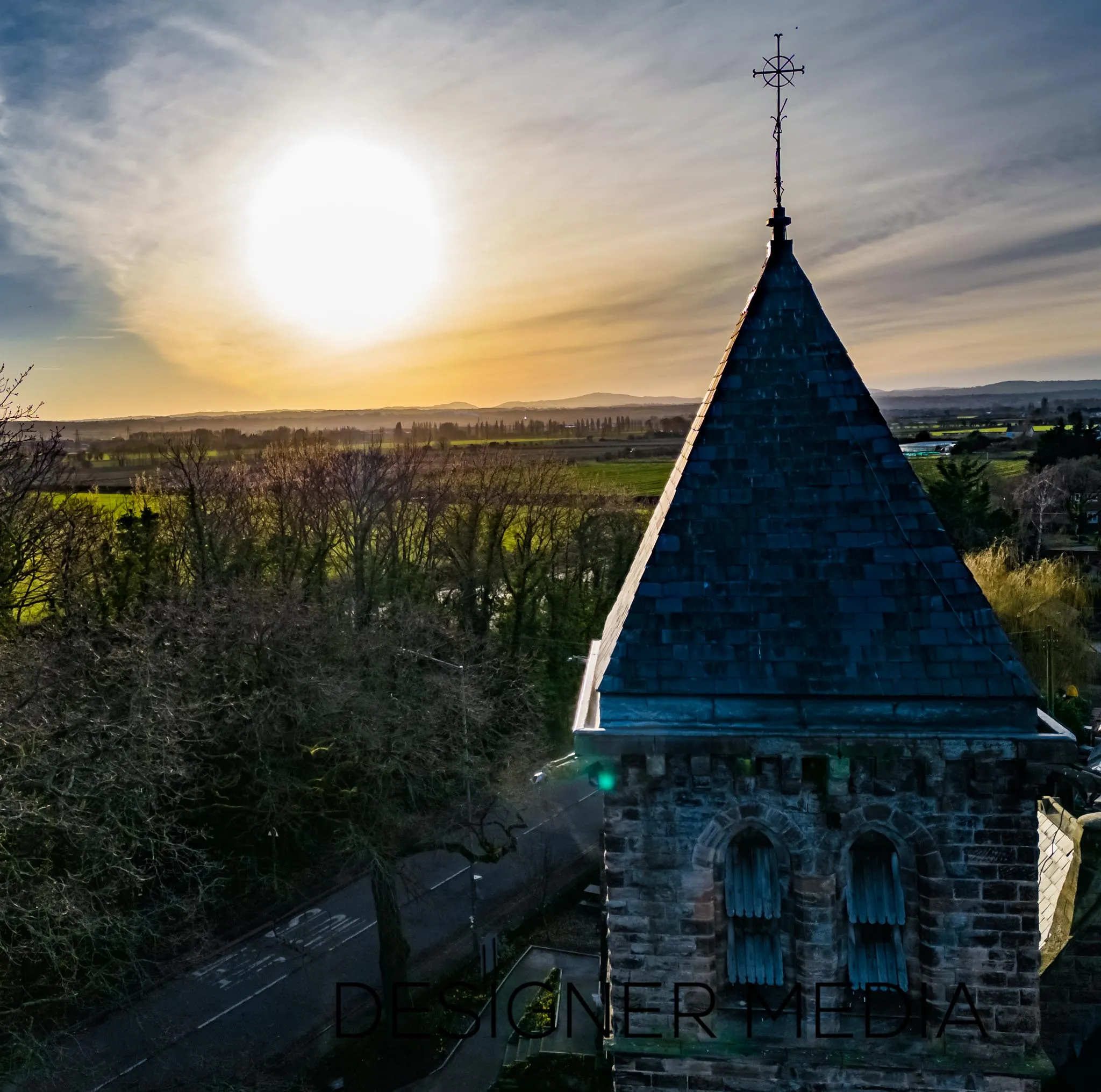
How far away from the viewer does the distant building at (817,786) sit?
6.85 metres

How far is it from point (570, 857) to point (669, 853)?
23.1m

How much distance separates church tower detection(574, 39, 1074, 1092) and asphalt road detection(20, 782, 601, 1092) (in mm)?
12601

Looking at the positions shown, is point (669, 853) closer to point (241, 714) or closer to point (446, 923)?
point (241, 714)

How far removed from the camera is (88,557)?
2838cm

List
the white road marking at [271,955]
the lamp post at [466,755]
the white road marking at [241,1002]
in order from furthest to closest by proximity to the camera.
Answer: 1. the lamp post at [466,755]
2. the white road marking at [271,955]
3. the white road marking at [241,1002]

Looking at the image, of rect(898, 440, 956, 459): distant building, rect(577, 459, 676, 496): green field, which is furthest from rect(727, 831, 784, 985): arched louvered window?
rect(898, 440, 956, 459): distant building

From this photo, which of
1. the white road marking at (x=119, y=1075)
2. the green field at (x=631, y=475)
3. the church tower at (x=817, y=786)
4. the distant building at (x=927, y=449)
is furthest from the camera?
the distant building at (x=927, y=449)

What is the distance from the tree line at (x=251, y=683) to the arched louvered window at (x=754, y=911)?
11.6 meters

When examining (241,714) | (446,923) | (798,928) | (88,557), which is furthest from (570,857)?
(798,928)

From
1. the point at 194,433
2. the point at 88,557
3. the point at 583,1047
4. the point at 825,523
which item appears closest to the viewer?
the point at 825,523

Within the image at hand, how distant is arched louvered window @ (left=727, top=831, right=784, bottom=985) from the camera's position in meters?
7.21

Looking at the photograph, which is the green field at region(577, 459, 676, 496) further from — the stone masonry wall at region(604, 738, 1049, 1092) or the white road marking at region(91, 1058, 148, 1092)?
the stone masonry wall at region(604, 738, 1049, 1092)

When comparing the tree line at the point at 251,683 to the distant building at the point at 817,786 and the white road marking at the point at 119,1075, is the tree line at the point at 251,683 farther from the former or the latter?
the distant building at the point at 817,786

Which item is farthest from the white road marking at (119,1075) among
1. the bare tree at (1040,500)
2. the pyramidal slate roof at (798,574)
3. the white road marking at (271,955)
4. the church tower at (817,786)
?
the bare tree at (1040,500)
